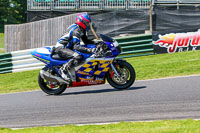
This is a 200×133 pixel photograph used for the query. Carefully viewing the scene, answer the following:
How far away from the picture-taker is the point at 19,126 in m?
6.40

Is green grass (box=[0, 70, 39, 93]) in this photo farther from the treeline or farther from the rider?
the treeline

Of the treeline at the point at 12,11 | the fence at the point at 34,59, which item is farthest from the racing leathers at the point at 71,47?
the treeline at the point at 12,11

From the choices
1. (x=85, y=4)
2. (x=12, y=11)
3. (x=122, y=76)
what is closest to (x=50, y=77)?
(x=122, y=76)

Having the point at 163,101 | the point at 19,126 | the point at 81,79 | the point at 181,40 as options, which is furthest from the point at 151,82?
the point at 181,40

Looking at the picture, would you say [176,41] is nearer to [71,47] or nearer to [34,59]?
[34,59]

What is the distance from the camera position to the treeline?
50709mm

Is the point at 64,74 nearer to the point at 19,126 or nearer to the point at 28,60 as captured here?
the point at 19,126

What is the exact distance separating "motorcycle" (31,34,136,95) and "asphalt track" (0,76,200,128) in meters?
0.25

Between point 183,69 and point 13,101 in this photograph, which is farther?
point 183,69

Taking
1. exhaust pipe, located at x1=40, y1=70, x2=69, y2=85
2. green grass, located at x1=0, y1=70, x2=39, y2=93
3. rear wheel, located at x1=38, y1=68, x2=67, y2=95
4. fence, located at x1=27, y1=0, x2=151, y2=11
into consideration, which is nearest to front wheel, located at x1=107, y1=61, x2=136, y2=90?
exhaust pipe, located at x1=40, y1=70, x2=69, y2=85

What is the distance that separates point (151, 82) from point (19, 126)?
4.18 metres

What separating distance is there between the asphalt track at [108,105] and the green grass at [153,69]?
1597 mm

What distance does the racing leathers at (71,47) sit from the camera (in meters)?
8.60

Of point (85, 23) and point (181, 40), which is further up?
point (85, 23)
